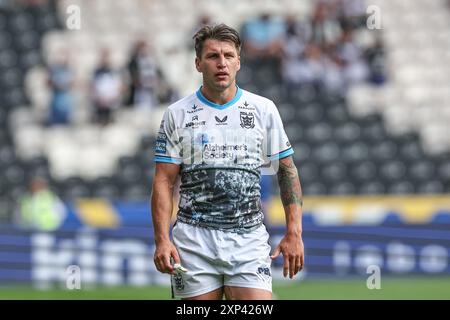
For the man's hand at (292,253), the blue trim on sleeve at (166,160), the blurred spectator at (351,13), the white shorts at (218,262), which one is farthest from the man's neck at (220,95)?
the blurred spectator at (351,13)

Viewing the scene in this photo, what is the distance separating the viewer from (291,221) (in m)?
6.62

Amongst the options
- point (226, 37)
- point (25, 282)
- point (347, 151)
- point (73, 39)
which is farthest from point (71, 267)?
point (226, 37)

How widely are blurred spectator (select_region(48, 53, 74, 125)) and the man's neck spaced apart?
45.6 feet

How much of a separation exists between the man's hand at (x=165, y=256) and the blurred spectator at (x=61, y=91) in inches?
557

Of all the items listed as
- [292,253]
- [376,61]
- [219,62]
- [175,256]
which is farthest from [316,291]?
[219,62]

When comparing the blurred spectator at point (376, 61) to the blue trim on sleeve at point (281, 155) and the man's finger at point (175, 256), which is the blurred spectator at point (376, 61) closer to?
the blue trim on sleeve at point (281, 155)

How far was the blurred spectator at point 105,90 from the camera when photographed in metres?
20.4

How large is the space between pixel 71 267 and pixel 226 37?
32.2ft

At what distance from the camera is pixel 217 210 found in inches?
260

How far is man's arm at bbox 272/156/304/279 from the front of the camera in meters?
6.54

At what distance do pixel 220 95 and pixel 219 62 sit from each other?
0.78 feet

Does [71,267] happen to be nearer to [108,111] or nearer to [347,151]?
[108,111]

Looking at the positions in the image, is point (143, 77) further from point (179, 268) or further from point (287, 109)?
point (179, 268)

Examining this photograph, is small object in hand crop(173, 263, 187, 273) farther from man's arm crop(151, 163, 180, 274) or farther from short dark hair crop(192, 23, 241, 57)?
short dark hair crop(192, 23, 241, 57)
